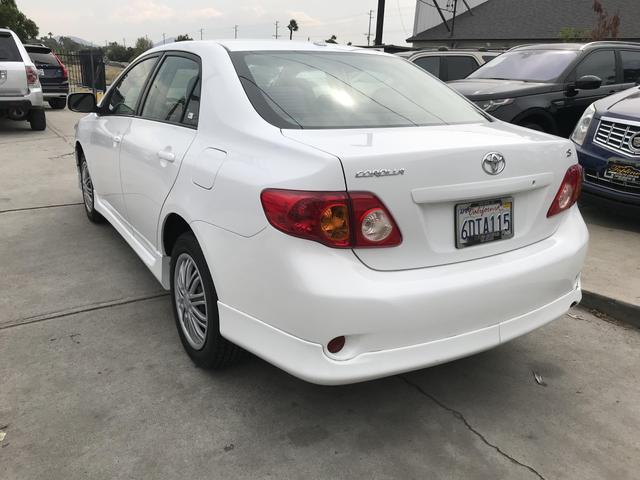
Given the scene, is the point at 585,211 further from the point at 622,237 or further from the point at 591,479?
the point at 591,479

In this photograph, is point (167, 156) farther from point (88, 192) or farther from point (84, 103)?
point (88, 192)

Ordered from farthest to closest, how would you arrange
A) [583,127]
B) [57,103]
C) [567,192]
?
1. [57,103]
2. [583,127]
3. [567,192]

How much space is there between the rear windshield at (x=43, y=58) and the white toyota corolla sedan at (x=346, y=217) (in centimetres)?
1296

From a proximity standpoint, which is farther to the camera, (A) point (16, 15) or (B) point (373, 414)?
(A) point (16, 15)

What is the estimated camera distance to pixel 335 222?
6.85 ft

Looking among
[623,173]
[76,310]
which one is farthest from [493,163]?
[623,173]

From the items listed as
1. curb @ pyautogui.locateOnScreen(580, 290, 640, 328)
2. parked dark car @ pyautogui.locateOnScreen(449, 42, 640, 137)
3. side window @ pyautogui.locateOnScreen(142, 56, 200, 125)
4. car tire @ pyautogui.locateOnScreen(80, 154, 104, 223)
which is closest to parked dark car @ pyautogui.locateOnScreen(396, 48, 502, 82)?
parked dark car @ pyautogui.locateOnScreen(449, 42, 640, 137)

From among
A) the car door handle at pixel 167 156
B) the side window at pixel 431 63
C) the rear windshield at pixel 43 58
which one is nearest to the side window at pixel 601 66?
the side window at pixel 431 63

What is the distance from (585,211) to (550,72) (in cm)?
206

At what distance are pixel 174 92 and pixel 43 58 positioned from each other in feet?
43.0

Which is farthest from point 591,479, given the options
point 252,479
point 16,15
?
point 16,15

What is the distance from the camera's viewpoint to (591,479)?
2240mm

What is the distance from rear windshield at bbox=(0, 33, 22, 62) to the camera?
391 inches

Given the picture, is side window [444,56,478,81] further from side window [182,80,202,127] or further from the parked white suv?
side window [182,80,202,127]
